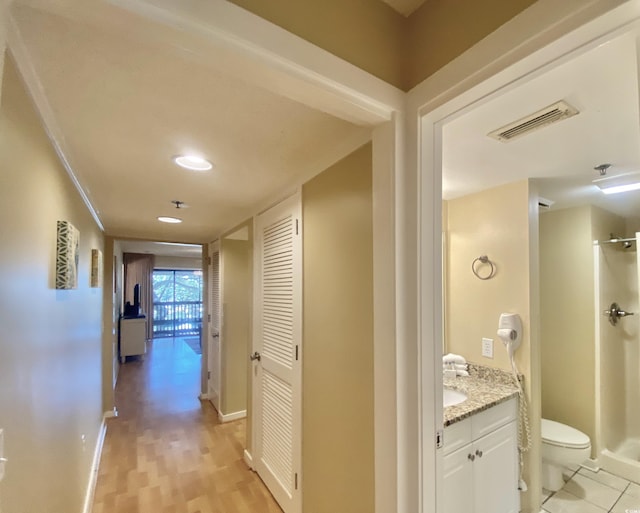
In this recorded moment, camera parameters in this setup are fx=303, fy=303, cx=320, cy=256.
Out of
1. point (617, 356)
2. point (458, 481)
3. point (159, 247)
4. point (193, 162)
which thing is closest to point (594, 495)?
point (617, 356)

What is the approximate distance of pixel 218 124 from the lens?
1206mm

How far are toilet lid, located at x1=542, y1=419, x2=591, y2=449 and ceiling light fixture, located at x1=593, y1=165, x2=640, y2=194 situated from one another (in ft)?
5.73

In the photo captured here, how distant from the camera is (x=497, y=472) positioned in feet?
5.65

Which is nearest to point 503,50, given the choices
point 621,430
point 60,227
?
point 60,227

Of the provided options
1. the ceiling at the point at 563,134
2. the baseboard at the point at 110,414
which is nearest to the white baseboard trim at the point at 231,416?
the baseboard at the point at 110,414

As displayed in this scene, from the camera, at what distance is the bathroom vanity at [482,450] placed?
1.48 metres

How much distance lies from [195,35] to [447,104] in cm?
68

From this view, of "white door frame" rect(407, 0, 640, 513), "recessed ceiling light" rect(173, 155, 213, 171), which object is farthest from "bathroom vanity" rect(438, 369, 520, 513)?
"recessed ceiling light" rect(173, 155, 213, 171)

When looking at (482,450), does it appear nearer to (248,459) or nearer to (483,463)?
(483,463)

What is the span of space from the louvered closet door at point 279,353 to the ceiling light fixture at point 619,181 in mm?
1943

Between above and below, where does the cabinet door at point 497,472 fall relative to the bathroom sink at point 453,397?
below

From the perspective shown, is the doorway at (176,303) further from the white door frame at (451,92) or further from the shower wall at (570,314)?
the white door frame at (451,92)

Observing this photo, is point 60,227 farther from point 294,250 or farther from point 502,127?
point 502,127

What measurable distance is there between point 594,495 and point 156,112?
3.61 metres
